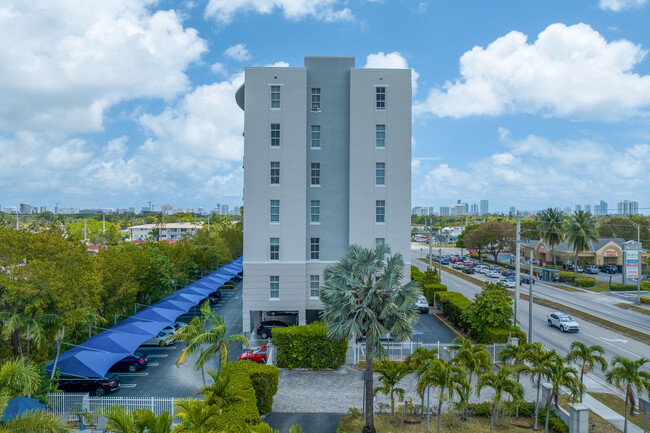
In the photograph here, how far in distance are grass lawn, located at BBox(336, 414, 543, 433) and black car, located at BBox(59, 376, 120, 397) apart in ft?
42.2

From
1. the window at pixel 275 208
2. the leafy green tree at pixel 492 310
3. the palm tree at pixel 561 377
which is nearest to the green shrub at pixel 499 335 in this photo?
the leafy green tree at pixel 492 310

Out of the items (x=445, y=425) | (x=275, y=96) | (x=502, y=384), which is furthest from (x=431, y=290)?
(x=502, y=384)

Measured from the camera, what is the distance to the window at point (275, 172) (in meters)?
29.9

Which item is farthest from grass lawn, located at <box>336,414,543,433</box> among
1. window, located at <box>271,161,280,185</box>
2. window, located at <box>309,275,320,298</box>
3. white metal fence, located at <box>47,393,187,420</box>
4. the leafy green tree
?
window, located at <box>271,161,280,185</box>

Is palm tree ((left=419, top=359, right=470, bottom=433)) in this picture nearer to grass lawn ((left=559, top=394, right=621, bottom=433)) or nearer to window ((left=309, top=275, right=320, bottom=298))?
grass lawn ((left=559, top=394, right=621, bottom=433))

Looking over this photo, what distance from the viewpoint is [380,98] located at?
3036 cm

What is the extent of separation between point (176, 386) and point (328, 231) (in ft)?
49.8

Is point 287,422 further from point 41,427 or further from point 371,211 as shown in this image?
point 371,211

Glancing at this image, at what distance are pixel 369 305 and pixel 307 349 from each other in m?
9.69

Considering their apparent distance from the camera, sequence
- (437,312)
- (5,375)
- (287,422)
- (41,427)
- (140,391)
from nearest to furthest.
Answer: (41,427)
(5,375)
(287,422)
(140,391)
(437,312)

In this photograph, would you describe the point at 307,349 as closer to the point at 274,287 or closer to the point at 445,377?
the point at 274,287

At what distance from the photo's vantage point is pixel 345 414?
60.0 feet

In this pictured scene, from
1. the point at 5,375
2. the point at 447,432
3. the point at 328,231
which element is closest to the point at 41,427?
the point at 5,375

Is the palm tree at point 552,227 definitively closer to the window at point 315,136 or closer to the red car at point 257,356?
the window at point 315,136
